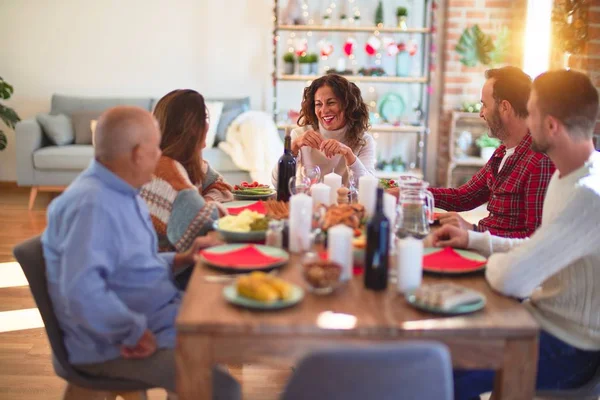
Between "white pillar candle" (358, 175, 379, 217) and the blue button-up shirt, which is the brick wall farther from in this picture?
the blue button-up shirt

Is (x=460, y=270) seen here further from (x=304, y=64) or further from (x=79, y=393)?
(x=304, y=64)

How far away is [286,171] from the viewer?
2832mm

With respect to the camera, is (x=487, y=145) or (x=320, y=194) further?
(x=487, y=145)

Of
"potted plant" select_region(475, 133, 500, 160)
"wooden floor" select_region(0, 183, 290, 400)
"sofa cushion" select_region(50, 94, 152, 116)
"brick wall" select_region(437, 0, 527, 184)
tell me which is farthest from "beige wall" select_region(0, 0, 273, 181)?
"wooden floor" select_region(0, 183, 290, 400)

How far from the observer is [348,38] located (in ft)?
23.2

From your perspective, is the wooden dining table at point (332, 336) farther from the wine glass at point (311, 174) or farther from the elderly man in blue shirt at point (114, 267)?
the wine glass at point (311, 174)

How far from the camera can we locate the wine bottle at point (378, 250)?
168 centimetres

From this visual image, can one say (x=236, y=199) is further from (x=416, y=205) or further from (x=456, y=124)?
(x=456, y=124)

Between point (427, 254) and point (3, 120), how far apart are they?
543 cm

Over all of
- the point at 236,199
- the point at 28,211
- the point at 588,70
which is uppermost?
the point at 588,70

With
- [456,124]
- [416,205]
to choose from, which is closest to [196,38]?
[456,124]

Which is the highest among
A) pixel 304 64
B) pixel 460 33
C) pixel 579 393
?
pixel 460 33

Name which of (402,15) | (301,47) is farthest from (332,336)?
(402,15)

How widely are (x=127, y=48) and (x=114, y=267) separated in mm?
5541
